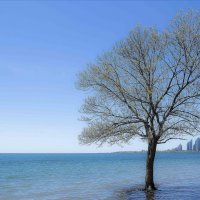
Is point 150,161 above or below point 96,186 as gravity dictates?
above

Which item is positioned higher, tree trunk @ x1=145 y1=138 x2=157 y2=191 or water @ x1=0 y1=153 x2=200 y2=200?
tree trunk @ x1=145 y1=138 x2=157 y2=191

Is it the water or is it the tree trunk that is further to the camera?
the water

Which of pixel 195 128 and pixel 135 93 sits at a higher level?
pixel 135 93

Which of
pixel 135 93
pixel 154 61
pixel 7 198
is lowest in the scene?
pixel 7 198

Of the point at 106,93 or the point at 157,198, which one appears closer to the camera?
the point at 157,198

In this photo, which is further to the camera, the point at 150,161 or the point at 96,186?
the point at 96,186

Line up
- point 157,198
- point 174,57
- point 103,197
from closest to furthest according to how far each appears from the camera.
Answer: point 157,198
point 174,57
point 103,197

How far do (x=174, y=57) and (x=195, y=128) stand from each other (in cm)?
527

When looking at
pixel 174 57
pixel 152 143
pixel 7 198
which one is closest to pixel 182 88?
pixel 174 57

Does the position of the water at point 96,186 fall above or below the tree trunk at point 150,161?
below

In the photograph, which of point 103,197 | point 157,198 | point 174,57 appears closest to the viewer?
point 157,198

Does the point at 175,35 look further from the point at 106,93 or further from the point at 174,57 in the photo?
the point at 106,93

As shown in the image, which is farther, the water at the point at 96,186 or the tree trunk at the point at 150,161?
the water at the point at 96,186

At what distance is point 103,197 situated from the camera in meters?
28.1
